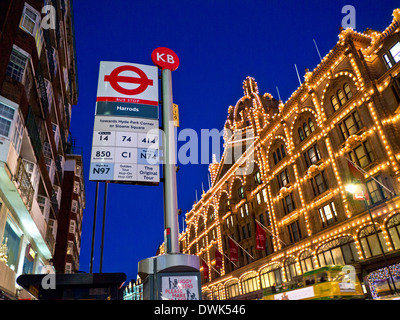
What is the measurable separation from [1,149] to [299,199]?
32829 mm

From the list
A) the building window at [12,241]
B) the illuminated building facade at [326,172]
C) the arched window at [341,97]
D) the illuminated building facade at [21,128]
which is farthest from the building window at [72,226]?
the arched window at [341,97]

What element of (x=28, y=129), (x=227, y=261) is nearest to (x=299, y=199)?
(x=227, y=261)

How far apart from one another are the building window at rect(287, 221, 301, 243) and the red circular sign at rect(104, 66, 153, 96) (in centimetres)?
3531

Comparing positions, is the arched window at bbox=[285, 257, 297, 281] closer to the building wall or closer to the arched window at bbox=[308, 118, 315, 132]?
the arched window at bbox=[308, 118, 315, 132]

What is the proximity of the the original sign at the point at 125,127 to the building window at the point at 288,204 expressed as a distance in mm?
35776

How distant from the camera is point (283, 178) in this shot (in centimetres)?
4325

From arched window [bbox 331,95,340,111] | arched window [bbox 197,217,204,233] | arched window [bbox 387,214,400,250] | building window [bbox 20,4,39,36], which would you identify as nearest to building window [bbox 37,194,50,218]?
building window [bbox 20,4,39,36]

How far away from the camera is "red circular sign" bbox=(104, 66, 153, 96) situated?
7895mm

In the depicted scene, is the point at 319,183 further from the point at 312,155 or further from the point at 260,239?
the point at 260,239

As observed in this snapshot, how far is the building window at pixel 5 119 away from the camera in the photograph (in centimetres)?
1631

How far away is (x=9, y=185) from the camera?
16.8m

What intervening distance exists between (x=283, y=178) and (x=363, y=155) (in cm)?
1433

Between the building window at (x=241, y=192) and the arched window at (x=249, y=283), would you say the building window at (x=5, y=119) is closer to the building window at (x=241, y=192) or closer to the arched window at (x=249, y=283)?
the arched window at (x=249, y=283)

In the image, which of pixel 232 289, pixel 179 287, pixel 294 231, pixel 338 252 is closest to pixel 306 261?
pixel 294 231
